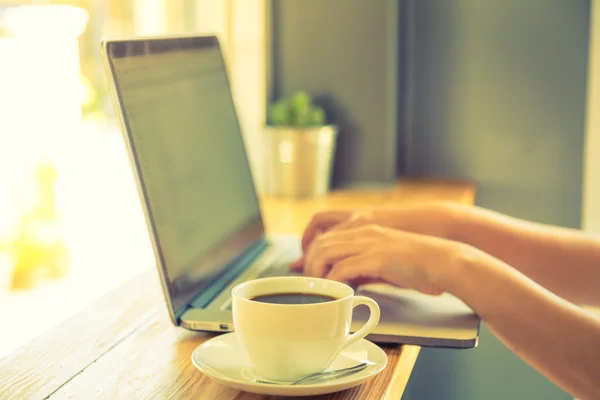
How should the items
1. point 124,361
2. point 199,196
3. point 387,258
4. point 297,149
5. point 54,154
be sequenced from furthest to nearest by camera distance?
point 54,154, point 297,149, point 199,196, point 387,258, point 124,361

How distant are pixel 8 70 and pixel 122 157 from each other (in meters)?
0.78

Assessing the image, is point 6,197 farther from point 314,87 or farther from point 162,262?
point 162,262

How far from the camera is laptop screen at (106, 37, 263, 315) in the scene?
77cm

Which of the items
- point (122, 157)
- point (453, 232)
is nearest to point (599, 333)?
point (453, 232)

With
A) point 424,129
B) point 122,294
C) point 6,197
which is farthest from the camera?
point 6,197

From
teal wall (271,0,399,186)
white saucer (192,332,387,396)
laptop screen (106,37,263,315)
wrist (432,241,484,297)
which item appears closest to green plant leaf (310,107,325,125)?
teal wall (271,0,399,186)

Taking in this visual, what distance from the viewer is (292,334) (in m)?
0.58

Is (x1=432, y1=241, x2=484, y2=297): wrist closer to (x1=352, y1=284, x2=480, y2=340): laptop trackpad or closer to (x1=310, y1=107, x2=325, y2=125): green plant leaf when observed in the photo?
(x1=352, y1=284, x2=480, y2=340): laptop trackpad

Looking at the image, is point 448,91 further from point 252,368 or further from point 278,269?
point 252,368

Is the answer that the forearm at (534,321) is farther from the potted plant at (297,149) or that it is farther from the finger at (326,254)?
the potted plant at (297,149)

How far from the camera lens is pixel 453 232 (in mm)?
953

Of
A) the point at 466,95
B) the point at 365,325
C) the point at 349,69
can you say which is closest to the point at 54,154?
the point at 349,69

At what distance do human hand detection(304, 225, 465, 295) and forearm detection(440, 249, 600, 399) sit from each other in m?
0.02

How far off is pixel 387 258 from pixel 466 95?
103 cm
